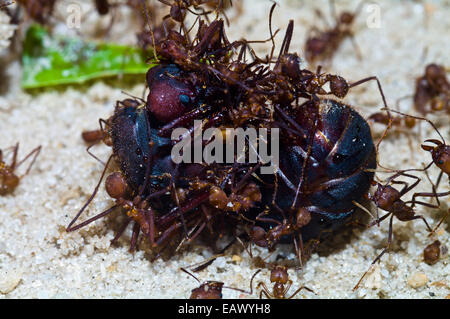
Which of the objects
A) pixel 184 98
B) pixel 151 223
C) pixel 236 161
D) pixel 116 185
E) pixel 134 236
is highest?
pixel 184 98

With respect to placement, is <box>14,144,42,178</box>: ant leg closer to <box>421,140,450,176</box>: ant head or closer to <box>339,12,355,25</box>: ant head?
<box>421,140,450,176</box>: ant head

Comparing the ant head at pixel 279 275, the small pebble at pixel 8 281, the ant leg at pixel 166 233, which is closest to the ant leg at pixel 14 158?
the small pebble at pixel 8 281

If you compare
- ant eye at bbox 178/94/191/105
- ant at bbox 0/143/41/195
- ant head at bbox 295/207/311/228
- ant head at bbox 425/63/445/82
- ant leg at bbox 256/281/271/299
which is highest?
ant eye at bbox 178/94/191/105

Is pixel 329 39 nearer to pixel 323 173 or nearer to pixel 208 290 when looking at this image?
pixel 323 173

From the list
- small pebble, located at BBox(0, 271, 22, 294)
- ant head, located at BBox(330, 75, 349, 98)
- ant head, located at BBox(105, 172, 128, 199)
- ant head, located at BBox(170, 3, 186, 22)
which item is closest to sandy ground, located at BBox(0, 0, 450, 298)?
small pebble, located at BBox(0, 271, 22, 294)

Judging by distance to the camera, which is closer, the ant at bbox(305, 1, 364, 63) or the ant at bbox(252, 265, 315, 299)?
the ant at bbox(252, 265, 315, 299)

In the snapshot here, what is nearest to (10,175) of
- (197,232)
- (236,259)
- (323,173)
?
(197,232)

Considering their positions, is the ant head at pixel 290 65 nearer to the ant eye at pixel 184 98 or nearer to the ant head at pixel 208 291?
the ant eye at pixel 184 98
